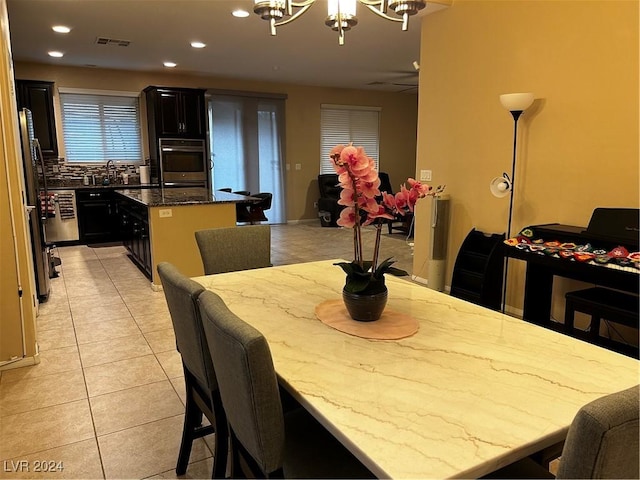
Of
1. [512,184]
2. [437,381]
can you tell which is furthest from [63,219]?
[437,381]

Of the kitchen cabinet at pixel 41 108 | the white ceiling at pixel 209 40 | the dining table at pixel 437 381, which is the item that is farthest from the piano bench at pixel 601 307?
the kitchen cabinet at pixel 41 108

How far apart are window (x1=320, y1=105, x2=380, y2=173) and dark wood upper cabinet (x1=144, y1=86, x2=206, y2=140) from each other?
2.69 metres

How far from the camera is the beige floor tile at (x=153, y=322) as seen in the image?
363 cm

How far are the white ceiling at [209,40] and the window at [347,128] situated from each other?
56.7 inches

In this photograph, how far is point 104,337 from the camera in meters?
3.45

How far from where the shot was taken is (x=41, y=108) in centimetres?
678

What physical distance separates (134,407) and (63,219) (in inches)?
206

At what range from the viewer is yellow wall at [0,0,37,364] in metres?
2.74

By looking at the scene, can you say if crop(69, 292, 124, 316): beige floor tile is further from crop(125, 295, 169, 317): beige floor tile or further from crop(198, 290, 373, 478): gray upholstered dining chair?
crop(198, 290, 373, 478): gray upholstered dining chair

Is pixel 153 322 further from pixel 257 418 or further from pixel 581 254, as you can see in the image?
pixel 581 254

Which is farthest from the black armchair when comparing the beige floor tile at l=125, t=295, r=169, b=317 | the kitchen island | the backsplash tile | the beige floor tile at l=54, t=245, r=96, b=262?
the beige floor tile at l=125, t=295, r=169, b=317

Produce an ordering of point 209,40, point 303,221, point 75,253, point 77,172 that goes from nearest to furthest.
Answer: point 209,40 < point 75,253 < point 77,172 < point 303,221

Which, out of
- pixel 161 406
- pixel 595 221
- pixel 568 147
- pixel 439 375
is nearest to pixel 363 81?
pixel 568 147

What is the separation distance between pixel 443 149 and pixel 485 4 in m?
1.27
